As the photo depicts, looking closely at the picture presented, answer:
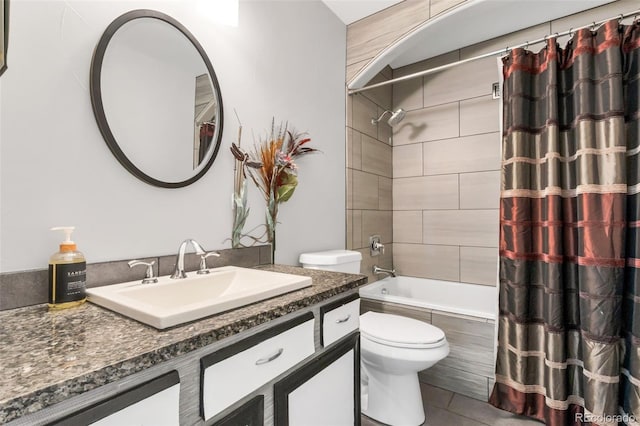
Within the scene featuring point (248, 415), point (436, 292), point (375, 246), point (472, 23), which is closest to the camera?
point (248, 415)

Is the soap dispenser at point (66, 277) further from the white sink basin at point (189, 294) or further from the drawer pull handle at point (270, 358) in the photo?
the drawer pull handle at point (270, 358)

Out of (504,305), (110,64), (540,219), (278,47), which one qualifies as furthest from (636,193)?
(110,64)

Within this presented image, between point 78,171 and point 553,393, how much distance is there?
2.35 metres

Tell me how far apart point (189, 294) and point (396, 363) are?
3.56ft

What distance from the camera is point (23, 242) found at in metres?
Result: 0.89

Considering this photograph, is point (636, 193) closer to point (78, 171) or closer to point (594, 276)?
point (594, 276)

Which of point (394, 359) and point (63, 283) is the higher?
point (63, 283)

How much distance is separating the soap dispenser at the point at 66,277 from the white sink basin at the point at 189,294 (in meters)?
0.04

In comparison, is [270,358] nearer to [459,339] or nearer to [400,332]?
[400,332]

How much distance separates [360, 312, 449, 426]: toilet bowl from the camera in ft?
5.08

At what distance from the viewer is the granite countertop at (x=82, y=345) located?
1.52ft

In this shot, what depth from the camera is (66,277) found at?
859 millimetres

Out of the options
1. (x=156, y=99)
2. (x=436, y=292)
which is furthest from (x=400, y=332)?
(x=156, y=99)

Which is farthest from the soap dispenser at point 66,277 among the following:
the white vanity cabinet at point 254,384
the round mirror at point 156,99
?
the white vanity cabinet at point 254,384
